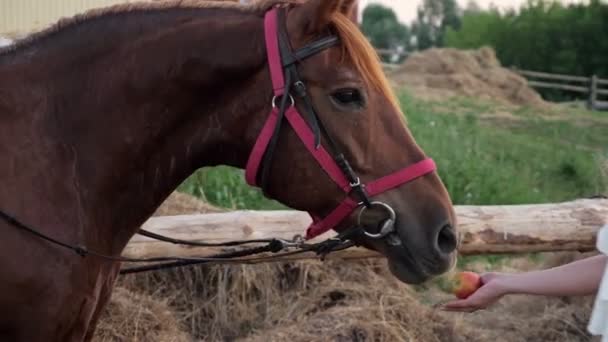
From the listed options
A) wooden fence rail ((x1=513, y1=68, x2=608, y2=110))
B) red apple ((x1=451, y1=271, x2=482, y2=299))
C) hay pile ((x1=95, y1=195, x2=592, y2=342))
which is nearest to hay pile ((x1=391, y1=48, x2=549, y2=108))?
wooden fence rail ((x1=513, y1=68, x2=608, y2=110))

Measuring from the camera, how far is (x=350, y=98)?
251 centimetres

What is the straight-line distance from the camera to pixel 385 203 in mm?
2525

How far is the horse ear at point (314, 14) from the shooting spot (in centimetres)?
248

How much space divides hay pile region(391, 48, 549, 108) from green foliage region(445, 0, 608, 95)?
26.1 ft

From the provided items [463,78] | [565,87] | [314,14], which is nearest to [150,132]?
[314,14]

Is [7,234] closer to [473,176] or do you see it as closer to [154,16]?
[154,16]

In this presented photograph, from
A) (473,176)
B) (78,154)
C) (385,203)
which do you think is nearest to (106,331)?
(78,154)

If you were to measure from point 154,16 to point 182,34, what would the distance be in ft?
0.42

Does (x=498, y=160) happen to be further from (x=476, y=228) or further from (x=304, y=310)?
(x=476, y=228)

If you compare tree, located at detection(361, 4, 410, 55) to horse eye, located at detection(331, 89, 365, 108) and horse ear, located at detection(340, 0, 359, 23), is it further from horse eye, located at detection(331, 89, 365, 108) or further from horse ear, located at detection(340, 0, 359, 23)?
horse eye, located at detection(331, 89, 365, 108)

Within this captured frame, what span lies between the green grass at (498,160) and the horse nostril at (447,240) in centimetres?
368

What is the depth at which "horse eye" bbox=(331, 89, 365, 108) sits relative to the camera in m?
2.50

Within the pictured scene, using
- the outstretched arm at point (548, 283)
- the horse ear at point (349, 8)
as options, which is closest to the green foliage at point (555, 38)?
the outstretched arm at point (548, 283)

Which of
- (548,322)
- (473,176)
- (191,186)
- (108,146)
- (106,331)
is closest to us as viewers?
(108,146)
